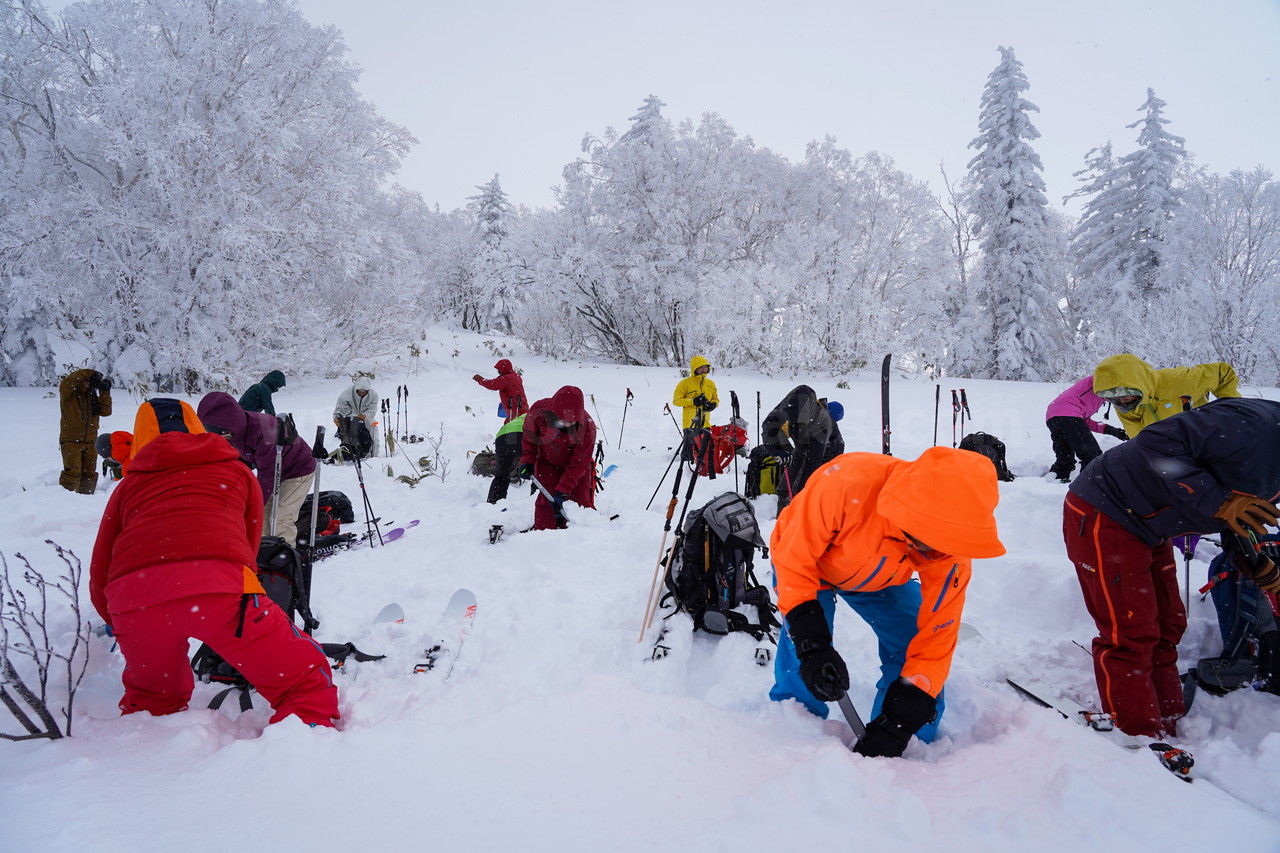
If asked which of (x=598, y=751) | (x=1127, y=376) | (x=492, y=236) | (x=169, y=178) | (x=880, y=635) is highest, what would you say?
(x=492, y=236)

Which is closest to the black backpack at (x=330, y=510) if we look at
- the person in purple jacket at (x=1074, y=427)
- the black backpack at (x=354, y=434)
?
the black backpack at (x=354, y=434)

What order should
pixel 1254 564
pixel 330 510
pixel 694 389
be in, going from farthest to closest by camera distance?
pixel 694 389 < pixel 330 510 < pixel 1254 564

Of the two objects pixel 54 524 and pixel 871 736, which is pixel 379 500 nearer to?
pixel 54 524

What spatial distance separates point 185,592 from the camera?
7.14 ft

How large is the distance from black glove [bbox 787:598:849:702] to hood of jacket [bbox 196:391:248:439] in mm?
4308

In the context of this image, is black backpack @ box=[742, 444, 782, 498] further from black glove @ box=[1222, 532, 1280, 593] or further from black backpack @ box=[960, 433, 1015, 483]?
black glove @ box=[1222, 532, 1280, 593]

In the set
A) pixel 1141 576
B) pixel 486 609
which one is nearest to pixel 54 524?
pixel 486 609

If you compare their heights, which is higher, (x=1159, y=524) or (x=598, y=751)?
(x=1159, y=524)

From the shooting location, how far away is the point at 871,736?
2287 mm

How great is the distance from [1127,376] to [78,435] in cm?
1117

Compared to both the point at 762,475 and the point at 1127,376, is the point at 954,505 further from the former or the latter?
the point at 762,475

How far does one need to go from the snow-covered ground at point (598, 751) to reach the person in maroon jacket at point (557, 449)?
0.81m

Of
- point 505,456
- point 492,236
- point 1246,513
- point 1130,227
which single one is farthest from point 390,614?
point 492,236

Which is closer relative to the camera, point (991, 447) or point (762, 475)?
point (762, 475)
